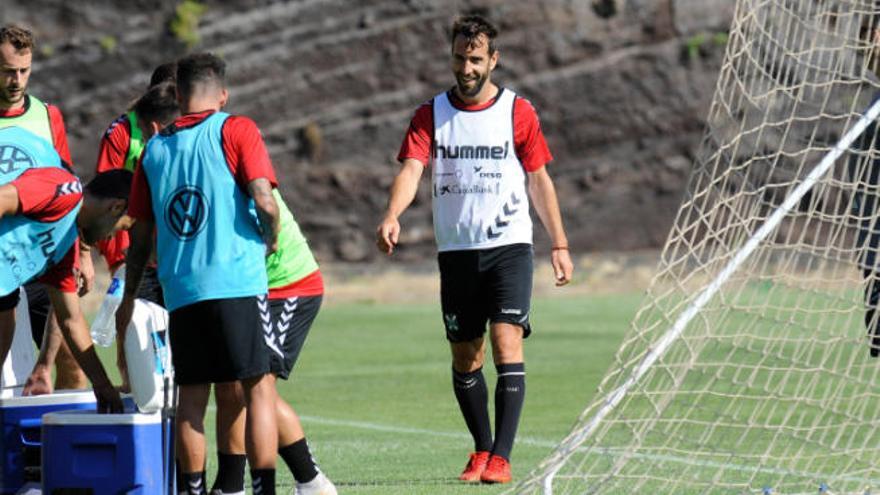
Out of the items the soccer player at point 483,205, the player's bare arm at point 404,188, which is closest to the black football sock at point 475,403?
the soccer player at point 483,205

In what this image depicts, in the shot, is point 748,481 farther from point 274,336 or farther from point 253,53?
point 253,53

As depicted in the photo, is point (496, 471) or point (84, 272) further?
point (84, 272)

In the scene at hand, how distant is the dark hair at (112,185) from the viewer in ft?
22.2

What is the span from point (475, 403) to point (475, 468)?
1.55ft

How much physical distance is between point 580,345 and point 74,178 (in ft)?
31.9

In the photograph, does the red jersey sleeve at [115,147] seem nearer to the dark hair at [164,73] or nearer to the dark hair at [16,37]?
the dark hair at [164,73]

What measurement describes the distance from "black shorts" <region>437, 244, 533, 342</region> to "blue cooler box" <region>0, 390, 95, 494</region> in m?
2.01

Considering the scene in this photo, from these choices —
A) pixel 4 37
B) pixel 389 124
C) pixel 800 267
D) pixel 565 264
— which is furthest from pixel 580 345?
pixel 389 124

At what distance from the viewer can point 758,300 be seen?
310 inches

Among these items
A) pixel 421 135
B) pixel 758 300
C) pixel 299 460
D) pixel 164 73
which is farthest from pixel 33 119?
pixel 758 300

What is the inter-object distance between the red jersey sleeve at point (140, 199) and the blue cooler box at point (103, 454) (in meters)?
0.75

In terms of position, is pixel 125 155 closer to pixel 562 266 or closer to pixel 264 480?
pixel 562 266

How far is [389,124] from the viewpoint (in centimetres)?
3347

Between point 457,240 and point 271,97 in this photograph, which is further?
point 271,97
